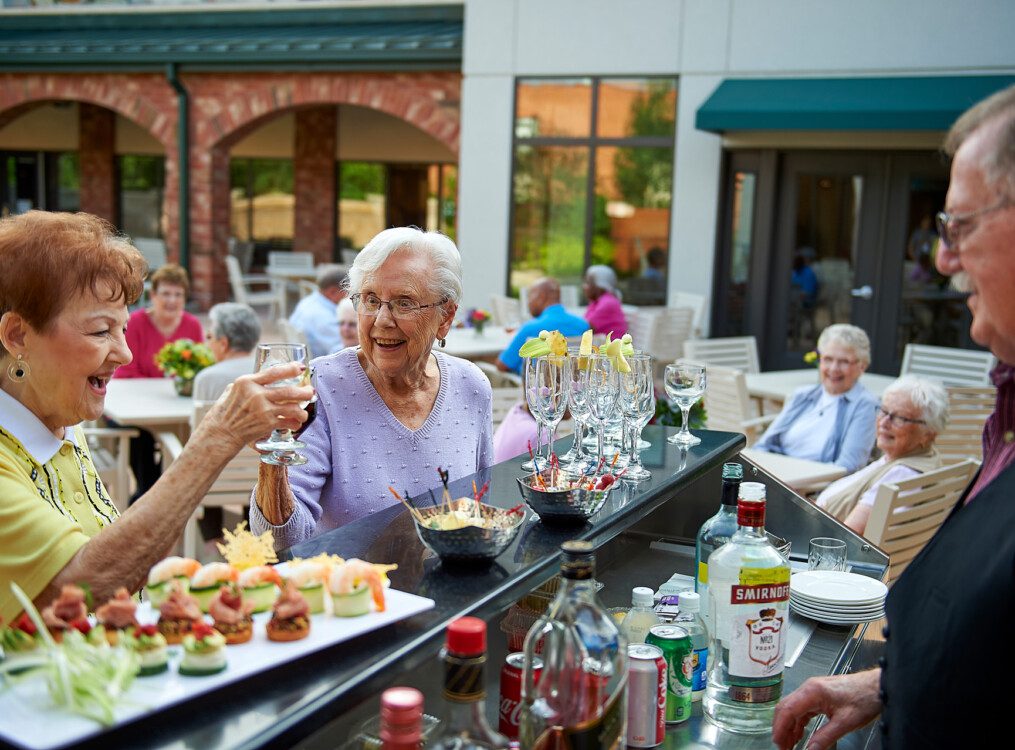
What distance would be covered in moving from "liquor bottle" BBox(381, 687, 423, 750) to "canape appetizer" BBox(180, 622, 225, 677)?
210 mm

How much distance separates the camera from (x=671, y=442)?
2.87 meters

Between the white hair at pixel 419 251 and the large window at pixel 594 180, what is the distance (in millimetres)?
9155

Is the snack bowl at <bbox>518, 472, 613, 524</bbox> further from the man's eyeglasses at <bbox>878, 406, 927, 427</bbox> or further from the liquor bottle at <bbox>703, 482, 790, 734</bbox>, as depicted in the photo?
the man's eyeglasses at <bbox>878, 406, 927, 427</bbox>

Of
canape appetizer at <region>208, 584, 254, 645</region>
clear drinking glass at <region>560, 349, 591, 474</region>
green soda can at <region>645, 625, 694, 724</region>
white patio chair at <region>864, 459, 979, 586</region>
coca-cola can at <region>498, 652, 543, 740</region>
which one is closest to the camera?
canape appetizer at <region>208, 584, 254, 645</region>

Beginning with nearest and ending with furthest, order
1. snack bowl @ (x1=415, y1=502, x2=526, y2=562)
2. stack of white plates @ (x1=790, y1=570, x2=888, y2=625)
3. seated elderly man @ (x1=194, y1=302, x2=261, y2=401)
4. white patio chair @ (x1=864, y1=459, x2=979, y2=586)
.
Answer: snack bowl @ (x1=415, y1=502, x2=526, y2=562)
stack of white plates @ (x1=790, y1=570, x2=888, y2=625)
white patio chair @ (x1=864, y1=459, x2=979, y2=586)
seated elderly man @ (x1=194, y1=302, x2=261, y2=401)

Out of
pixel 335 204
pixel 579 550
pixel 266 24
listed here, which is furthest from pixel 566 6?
pixel 579 550

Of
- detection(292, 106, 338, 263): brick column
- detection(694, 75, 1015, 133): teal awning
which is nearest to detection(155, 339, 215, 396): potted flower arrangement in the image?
detection(694, 75, 1015, 133): teal awning

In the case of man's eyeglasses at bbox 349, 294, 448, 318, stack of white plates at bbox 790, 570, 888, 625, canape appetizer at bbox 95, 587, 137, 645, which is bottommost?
stack of white plates at bbox 790, 570, 888, 625

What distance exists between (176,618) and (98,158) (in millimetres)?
18886

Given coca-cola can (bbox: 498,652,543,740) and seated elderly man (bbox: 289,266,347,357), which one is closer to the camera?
coca-cola can (bbox: 498,652,543,740)

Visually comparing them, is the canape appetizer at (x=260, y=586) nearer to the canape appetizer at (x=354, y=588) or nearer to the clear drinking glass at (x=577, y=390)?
the canape appetizer at (x=354, y=588)

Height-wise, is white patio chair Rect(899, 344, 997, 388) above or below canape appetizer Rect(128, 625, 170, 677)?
below

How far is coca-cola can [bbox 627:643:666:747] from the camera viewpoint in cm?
164

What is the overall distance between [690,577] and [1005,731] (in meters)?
1.11
